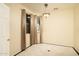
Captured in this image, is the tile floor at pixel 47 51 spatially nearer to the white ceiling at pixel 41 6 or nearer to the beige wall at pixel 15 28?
the beige wall at pixel 15 28

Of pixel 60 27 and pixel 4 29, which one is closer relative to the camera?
pixel 4 29

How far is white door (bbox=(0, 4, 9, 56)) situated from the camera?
1990 mm

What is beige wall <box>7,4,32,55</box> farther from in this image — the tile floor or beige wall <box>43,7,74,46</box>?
beige wall <box>43,7,74,46</box>

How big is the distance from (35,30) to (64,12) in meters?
0.59

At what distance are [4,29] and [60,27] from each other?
0.95 metres

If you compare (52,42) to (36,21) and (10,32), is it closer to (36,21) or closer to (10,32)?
(36,21)

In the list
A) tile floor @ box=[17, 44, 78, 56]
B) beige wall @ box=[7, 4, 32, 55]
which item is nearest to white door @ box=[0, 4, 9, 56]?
beige wall @ box=[7, 4, 32, 55]

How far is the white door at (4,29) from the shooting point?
78.4 inches

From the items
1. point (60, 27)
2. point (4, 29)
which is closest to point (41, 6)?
point (60, 27)

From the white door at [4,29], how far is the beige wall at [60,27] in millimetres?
637

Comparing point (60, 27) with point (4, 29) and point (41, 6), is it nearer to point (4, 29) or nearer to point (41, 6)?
point (41, 6)

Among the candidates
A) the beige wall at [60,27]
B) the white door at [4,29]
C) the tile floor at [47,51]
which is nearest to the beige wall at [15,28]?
the white door at [4,29]

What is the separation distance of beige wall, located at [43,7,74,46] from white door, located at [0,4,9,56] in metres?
0.64

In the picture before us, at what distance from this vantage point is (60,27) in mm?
2146
